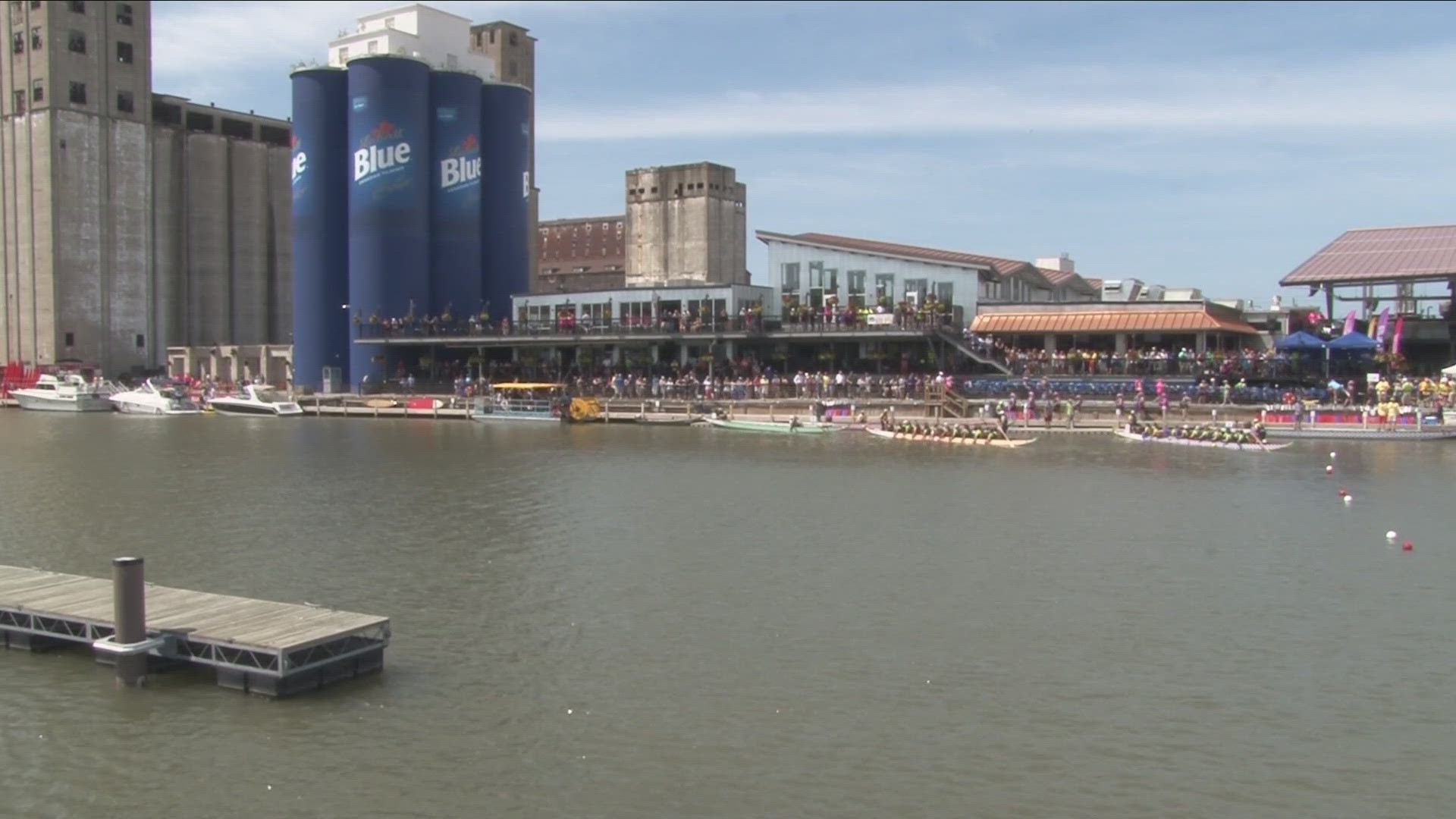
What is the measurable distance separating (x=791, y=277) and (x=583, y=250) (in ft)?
226

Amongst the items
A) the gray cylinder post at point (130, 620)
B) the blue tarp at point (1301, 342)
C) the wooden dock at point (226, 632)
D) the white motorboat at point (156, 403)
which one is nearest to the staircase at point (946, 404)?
Answer: the blue tarp at point (1301, 342)

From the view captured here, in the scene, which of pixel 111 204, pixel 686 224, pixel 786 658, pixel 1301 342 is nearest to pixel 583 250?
pixel 686 224

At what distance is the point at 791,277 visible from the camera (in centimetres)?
7688

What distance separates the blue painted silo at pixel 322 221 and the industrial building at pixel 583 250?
43.7 m

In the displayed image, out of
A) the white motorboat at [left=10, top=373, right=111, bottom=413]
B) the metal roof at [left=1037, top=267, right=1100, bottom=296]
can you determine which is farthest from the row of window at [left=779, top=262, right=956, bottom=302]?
the white motorboat at [left=10, top=373, right=111, bottom=413]

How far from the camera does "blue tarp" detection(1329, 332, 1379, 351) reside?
57.4 metres

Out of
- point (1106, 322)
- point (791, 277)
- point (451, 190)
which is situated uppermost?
point (451, 190)

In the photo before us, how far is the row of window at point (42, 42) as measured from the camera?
101 metres

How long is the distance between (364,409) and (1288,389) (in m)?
51.6

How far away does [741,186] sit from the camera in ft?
383

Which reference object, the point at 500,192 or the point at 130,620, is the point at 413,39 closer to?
the point at 500,192

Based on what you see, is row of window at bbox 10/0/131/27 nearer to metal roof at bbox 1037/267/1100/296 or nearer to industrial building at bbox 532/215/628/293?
industrial building at bbox 532/215/628/293

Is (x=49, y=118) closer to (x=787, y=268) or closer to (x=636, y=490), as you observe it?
(x=787, y=268)

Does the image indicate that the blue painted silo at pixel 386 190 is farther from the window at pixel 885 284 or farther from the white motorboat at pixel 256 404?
the window at pixel 885 284
